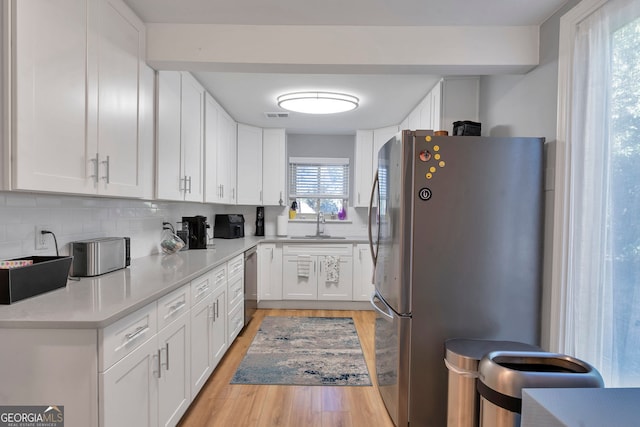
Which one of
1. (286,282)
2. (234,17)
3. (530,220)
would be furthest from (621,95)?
(286,282)

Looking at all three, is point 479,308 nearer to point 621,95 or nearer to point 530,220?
point 530,220

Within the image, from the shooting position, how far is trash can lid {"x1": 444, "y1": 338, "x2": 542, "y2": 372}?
1.57m

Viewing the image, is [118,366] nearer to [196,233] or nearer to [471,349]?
[471,349]

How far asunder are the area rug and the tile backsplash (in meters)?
1.27

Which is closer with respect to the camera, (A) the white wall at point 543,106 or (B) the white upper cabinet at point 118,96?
(B) the white upper cabinet at point 118,96

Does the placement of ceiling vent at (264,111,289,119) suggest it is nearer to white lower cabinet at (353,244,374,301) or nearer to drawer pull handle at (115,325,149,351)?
white lower cabinet at (353,244,374,301)

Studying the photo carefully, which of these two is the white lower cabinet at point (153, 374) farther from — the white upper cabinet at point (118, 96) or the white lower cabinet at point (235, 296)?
the white lower cabinet at point (235, 296)

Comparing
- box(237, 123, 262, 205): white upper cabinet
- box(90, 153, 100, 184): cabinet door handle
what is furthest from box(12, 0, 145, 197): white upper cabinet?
box(237, 123, 262, 205): white upper cabinet

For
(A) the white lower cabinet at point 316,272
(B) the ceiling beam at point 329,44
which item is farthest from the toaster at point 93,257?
(A) the white lower cabinet at point 316,272

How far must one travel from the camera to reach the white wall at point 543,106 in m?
1.83

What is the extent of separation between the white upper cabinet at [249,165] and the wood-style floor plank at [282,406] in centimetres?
226

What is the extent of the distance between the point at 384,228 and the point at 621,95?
51.2 inches

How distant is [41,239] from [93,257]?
0.24 meters

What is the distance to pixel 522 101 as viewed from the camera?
Answer: 6.96 feet
